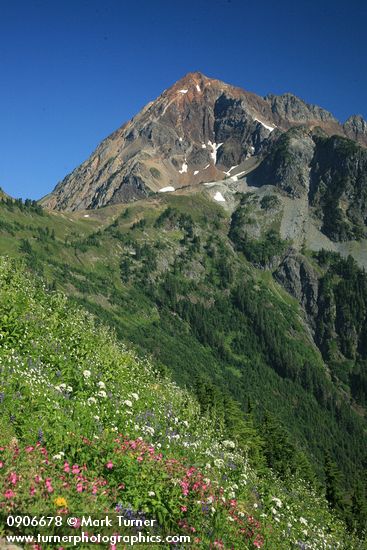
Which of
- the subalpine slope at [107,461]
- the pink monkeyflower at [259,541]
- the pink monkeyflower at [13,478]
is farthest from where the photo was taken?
the pink monkeyflower at [259,541]

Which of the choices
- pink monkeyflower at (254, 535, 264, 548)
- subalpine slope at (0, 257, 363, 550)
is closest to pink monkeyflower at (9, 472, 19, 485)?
subalpine slope at (0, 257, 363, 550)

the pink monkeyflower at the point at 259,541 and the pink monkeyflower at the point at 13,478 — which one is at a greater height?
the pink monkeyflower at the point at 13,478

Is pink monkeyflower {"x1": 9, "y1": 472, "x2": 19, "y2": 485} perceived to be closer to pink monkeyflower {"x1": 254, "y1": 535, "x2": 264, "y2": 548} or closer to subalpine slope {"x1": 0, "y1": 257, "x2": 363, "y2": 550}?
subalpine slope {"x1": 0, "y1": 257, "x2": 363, "y2": 550}

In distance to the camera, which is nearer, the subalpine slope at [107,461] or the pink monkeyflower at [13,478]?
the pink monkeyflower at [13,478]

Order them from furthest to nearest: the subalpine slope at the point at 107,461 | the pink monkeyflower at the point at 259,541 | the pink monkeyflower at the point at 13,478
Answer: the pink monkeyflower at the point at 259,541, the subalpine slope at the point at 107,461, the pink monkeyflower at the point at 13,478

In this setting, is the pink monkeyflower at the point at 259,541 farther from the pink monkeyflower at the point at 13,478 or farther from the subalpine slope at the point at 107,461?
the pink monkeyflower at the point at 13,478

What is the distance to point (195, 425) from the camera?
61.7 feet

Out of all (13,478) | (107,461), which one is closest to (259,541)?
(107,461)

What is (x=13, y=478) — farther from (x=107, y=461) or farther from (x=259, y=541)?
(x=259, y=541)

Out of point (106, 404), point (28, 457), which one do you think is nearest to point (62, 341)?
point (106, 404)

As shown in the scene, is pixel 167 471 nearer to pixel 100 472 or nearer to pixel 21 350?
pixel 100 472

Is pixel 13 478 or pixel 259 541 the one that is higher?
pixel 13 478

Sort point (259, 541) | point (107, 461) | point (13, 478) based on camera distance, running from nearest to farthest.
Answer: point (13, 478), point (107, 461), point (259, 541)

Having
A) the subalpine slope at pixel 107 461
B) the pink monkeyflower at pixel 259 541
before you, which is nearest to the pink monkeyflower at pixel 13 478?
the subalpine slope at pixel 107 461
